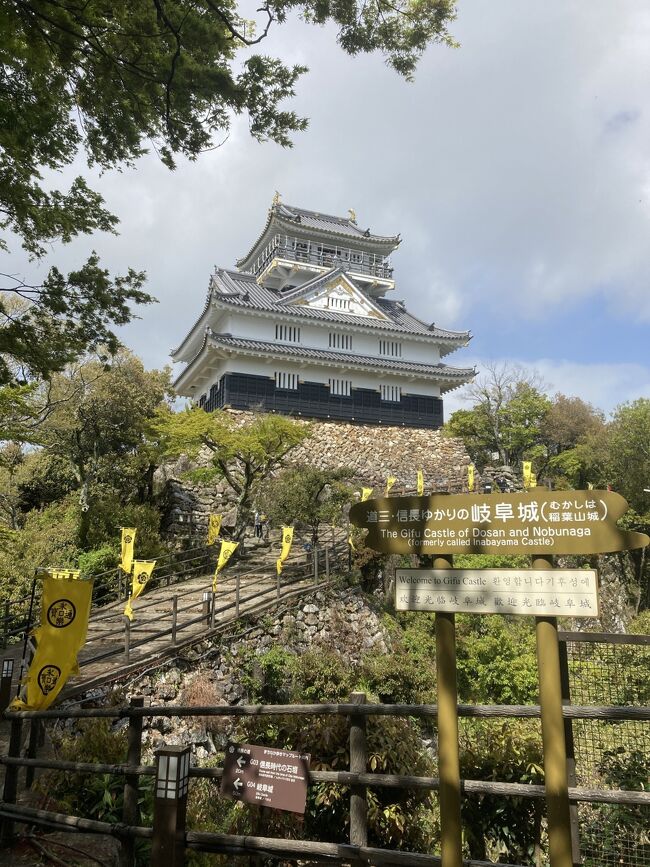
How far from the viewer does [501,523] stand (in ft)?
9.66

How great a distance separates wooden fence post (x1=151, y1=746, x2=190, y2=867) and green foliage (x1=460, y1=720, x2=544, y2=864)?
200 centimetres

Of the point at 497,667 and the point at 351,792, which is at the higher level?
the point at 351,792

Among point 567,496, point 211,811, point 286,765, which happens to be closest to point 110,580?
point 211,811

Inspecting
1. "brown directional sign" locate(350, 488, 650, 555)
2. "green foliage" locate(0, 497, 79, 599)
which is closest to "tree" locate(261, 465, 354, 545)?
"green foliage" locate(0, 497, 79, 599)

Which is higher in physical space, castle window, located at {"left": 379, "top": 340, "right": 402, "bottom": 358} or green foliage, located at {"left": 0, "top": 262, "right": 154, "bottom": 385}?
castle window, located at {"left": 379, "top": 340, "right": 402, "bottom": 358}

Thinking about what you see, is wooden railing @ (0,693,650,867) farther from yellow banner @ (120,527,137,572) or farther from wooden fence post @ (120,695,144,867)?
yellow banner @ (120,527,137,572)

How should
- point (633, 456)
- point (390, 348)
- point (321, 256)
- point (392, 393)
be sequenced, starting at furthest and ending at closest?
point (321, 256), point (390, 348), point (392, 393), point (633, 456)

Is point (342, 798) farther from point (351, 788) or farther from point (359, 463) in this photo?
point (359, 463)

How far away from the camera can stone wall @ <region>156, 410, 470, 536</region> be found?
18.8 m

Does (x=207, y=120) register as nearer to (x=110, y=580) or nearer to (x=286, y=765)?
(x=286, y=765)

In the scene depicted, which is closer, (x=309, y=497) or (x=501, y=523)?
(x=501, y=523)

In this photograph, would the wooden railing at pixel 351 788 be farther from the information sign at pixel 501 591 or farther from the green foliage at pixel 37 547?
the green foliage at pixel 37 547

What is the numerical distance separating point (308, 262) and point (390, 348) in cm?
719

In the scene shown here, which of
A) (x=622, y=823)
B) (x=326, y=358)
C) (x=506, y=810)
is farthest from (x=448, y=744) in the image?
(x=326, y=358)
